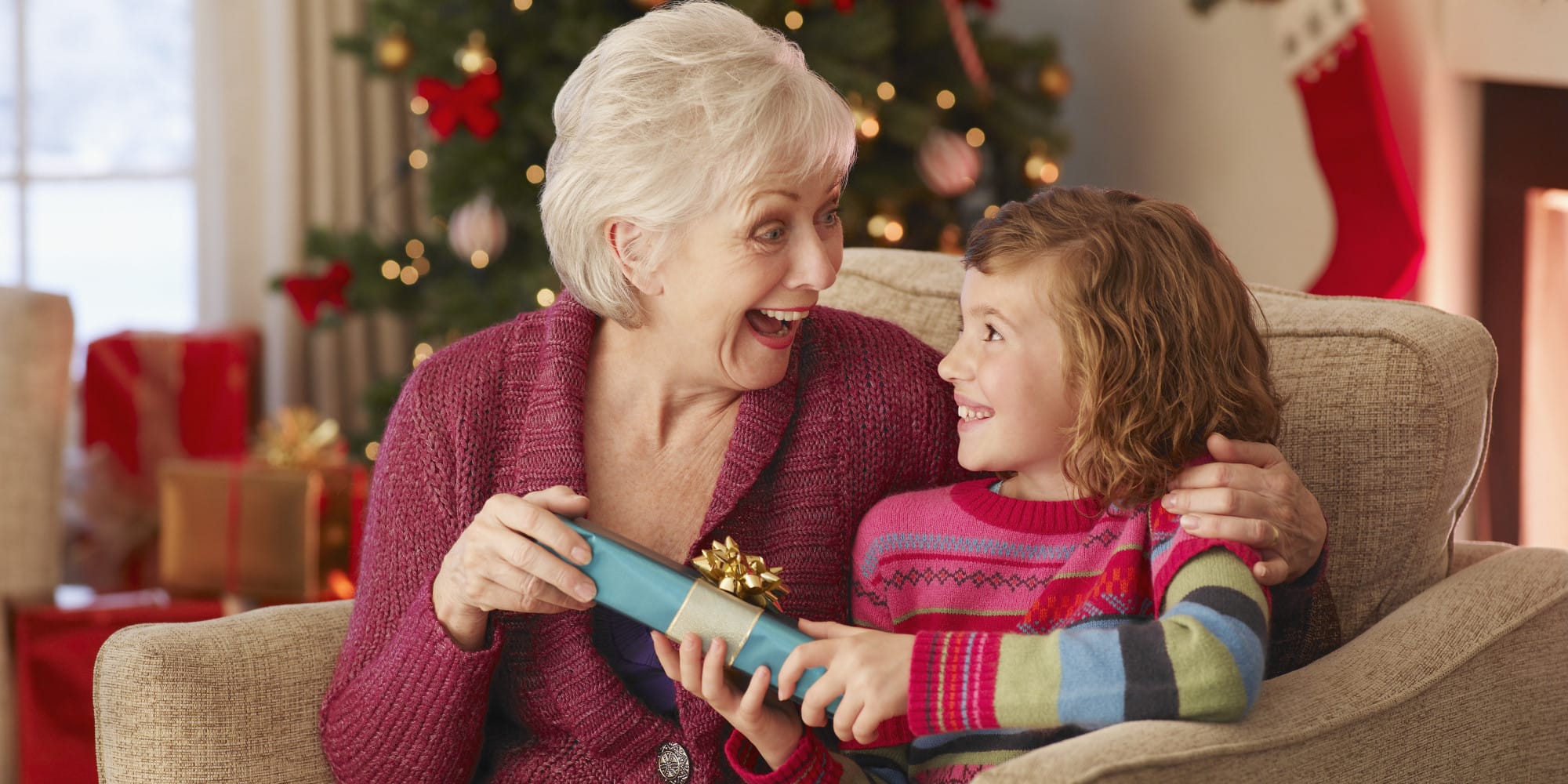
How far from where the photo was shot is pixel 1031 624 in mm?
1192

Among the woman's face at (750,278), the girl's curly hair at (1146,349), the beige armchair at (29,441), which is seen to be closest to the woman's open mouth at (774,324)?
the woman's face at (750,278)

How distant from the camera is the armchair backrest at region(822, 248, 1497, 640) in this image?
1.32 metres

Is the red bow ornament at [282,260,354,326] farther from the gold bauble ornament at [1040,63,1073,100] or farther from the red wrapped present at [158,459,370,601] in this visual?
the gold bauble ornament at [1040,63,1073,100]

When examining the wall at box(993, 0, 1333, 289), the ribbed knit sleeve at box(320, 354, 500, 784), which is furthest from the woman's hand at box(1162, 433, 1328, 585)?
the wall at box(993, 0, 1333, 289)

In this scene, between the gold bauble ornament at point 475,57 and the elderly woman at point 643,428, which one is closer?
the elderly woman at point 643,428

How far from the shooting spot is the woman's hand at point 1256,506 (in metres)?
1.10

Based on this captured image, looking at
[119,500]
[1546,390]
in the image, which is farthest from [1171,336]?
[119,500]

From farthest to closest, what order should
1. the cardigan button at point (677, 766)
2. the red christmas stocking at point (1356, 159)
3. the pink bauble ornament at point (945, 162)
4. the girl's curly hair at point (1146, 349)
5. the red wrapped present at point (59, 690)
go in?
the pink bauble ornament at point (945, 162) < the red christmas stocking at point (1356, 159) < the red wrapped present at point (59, 690) < the cardigan button at point (677, 766) < the girl's curly hair at point (1146, 349)

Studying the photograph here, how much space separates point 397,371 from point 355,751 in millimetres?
2551

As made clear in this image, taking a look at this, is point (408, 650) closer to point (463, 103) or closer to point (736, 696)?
point (736, 696)

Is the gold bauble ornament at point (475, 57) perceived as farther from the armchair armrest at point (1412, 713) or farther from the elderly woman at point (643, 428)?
the armchair armrest at point (1412, 713)

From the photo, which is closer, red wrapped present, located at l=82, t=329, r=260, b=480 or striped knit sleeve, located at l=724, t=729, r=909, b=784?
striped knit sleeve, located at l=724, t=729, r=909, b=784

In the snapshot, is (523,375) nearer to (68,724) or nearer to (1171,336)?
(1171,336)

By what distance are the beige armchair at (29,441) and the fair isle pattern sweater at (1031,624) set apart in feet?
4.42
